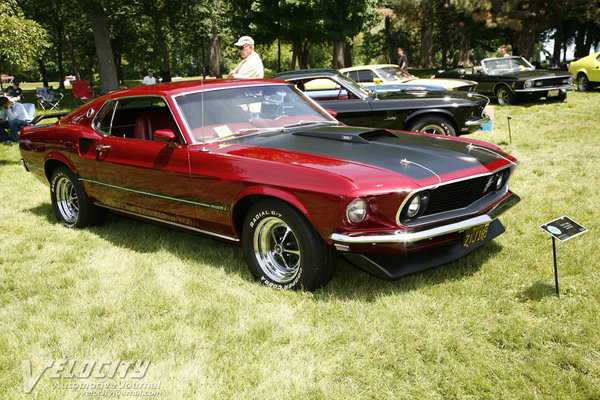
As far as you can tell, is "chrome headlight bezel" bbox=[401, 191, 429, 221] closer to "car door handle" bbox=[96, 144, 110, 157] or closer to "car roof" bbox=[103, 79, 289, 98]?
"car roof" bbox=[103, 79, 289, 98]

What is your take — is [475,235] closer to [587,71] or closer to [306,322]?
[306,322]

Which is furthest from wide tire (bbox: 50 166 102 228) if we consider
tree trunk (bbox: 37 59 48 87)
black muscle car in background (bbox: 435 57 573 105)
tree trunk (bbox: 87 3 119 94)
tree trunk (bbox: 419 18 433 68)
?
tree trunk (bbox: 419 18 433 68)

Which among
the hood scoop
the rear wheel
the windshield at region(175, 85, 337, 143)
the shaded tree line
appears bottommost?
the rear wheel

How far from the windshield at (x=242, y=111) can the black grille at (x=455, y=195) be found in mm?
1630

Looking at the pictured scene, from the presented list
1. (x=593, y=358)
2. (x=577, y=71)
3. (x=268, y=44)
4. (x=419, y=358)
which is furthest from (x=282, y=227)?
(x=268, y=44)

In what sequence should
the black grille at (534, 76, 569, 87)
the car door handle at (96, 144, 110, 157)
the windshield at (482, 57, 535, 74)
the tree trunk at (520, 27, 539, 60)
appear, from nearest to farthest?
the car door handle at (96, 144, 110, 157)
the black grille at (534, 76, 569, 87)
the windshield at (482, 57, 535, 74)
the tree trunk at (520, 27, 539, 60)

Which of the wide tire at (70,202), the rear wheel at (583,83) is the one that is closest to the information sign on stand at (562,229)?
the wide tire at (70,202)

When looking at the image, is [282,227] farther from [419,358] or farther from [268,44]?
[268,44]

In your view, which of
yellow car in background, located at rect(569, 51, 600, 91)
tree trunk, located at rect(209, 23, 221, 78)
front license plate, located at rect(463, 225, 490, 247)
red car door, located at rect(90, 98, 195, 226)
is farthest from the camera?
tree trunk, located at rect(209, 23, 221, 78)

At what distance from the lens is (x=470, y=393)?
2.56m

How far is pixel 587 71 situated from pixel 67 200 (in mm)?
16028

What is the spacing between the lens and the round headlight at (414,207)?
326cm

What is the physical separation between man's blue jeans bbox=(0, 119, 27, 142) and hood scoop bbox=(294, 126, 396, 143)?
10222 mm

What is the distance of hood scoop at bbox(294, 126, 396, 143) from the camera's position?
406 cm
